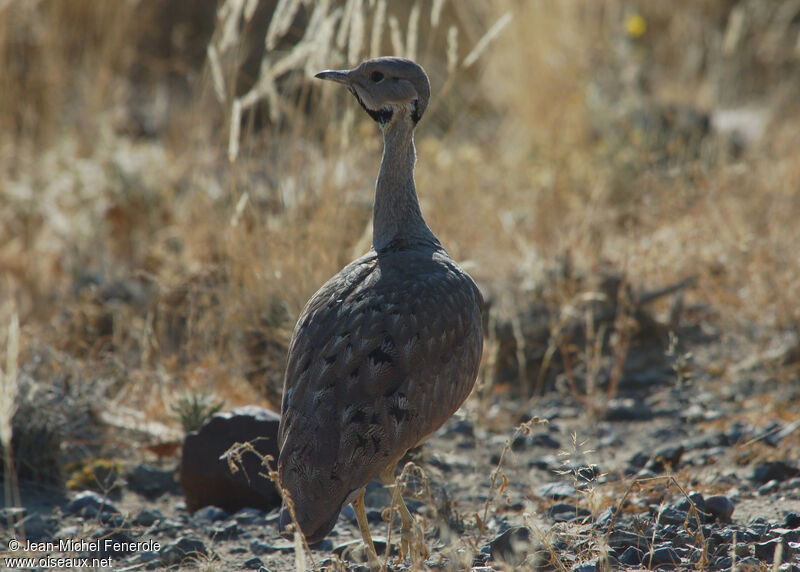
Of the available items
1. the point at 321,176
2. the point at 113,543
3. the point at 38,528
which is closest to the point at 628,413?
the point at 321,176

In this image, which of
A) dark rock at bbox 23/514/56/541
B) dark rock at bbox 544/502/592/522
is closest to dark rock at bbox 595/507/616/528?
dark rock at bbox 544/502/592/522

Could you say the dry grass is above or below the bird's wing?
above

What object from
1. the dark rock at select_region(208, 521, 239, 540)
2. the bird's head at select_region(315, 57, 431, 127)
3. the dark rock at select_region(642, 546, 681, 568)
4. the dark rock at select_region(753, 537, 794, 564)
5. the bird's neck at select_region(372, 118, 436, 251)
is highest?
the bird's head at select_region(315, 57, 431, 127)

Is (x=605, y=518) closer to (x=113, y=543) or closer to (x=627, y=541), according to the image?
(x=627, y=541)

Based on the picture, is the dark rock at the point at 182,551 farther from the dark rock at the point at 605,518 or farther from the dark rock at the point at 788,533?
the dark rock at the point at 788,533

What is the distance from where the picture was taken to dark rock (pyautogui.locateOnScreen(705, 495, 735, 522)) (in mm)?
3850

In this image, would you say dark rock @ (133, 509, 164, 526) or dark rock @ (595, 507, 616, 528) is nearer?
dark rock @ (595, 507, 616, 528)

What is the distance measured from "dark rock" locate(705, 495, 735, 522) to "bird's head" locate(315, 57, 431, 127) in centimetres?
211

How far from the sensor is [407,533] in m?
3.52

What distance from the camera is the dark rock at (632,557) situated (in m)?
3.50

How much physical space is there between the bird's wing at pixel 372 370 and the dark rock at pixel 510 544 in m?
0.51

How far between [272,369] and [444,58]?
6.56 m

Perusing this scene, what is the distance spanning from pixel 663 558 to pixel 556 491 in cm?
81

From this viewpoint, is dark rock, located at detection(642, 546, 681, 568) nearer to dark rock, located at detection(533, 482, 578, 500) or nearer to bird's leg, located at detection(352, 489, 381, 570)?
dark rock, located at detection(533, 482, 578, 500)
